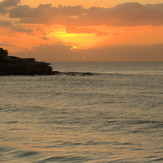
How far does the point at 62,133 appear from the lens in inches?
604

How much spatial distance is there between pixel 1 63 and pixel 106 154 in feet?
247

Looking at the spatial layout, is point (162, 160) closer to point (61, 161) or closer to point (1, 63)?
point (61, 161)

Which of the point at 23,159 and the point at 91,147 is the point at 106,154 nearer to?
the point at 91,147

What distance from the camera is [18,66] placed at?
83.3 metres

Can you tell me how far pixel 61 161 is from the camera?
1009cm

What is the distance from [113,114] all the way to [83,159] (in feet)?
40.1

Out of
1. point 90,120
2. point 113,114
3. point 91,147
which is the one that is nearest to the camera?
point 91,147

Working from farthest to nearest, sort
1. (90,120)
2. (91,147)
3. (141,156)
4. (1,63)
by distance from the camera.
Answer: (1,63), (90,120), (91,147), (141,156)

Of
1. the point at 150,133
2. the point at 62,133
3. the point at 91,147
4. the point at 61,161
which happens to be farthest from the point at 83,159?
the point at 150,133

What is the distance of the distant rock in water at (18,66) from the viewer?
8229cm

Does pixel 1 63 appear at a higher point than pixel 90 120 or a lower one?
higher

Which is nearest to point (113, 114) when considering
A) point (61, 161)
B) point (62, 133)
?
point (62, 133)

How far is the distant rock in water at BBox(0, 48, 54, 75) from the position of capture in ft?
270

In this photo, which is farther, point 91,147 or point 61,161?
point 91,147
